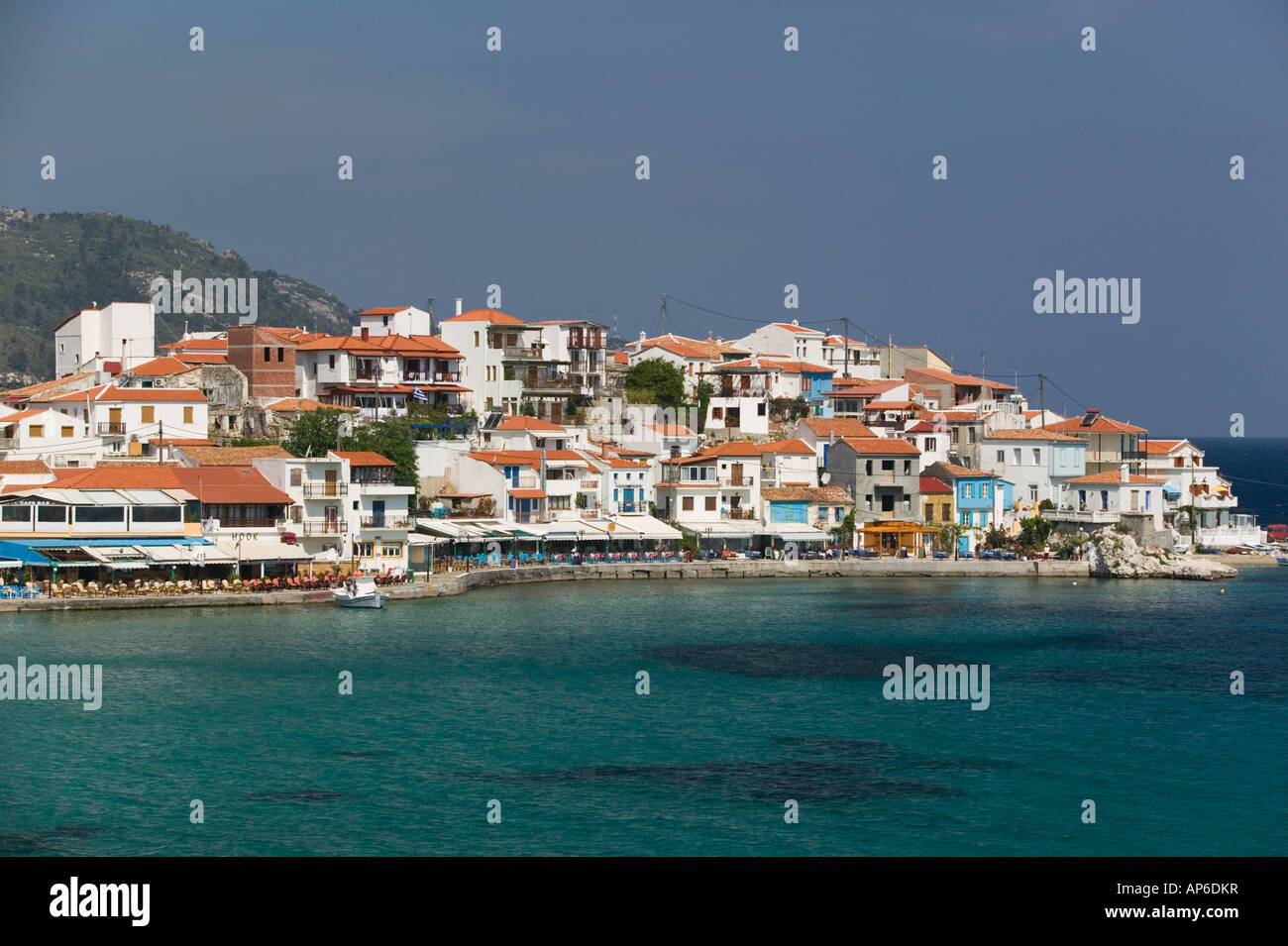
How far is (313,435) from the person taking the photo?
57.9 metres

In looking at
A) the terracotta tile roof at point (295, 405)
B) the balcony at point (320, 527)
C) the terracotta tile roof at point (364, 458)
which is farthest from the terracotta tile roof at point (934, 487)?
the balcony at point (320, 527)

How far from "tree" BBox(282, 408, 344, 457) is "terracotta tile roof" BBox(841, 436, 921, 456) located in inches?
893

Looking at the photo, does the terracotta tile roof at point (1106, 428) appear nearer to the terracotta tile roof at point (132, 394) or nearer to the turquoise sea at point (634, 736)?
the turquoise sea at point (634, 736)

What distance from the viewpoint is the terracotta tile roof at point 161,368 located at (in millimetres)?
60438

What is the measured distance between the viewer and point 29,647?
35.5 metres

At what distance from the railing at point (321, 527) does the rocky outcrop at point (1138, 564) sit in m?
31.4

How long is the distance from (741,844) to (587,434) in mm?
48205

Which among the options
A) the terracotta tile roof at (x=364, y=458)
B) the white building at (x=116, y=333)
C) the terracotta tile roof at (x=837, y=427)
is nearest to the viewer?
the terracotta tile roof at (x=364, y=458)

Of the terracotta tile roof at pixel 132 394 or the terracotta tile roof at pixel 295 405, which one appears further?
the terracotta tile roof at pixel 295 405

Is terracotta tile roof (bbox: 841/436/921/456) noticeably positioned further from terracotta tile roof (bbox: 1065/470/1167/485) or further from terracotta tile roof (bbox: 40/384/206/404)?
terracotta tile roof (bbox: 40/384/206/404)

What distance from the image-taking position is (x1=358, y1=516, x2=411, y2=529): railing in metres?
51.2

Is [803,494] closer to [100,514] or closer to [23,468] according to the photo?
[100,514]

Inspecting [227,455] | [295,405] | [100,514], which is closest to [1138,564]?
[295,405]
